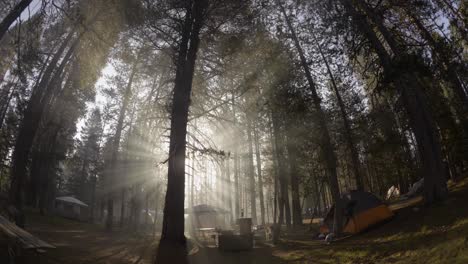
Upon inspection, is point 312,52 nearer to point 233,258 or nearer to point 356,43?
point 356,43

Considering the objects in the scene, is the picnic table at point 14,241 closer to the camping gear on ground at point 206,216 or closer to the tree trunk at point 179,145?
the tree trunk at point 179,145

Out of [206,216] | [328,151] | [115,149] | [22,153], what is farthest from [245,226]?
[206,216]

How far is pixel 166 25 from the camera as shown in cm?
1231

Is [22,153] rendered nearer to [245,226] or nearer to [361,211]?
[245,226]

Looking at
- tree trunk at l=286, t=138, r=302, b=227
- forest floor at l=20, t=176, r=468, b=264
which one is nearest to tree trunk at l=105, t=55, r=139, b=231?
forest floor at l=20, t=176, r=468, b=264

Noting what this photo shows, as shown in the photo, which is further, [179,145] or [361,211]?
[361,211]

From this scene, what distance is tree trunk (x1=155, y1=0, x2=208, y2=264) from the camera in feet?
31.5

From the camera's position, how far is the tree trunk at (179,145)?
9.59 m

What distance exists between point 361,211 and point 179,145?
25.0ft

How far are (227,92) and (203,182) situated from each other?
5.01 metres

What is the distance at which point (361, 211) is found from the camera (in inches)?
468

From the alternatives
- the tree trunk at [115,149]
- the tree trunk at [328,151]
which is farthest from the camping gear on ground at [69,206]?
the tree trunk at [328,151]

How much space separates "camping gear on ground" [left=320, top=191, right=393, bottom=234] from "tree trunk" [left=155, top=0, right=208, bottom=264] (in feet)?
21.9

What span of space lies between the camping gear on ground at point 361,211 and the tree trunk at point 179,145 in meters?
6.69
